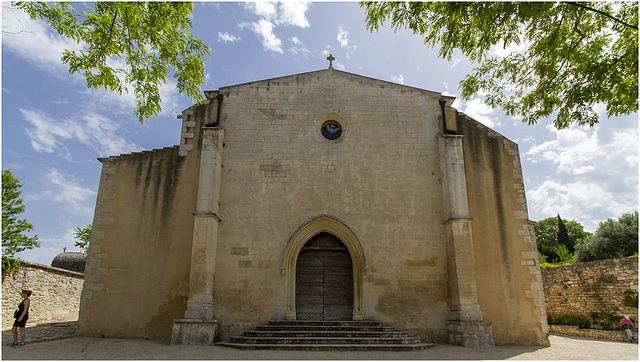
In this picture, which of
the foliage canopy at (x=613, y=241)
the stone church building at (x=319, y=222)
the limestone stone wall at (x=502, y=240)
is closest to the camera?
the stone church building at (x=319, y=222)

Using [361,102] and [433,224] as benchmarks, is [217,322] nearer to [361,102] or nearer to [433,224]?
[433,224]

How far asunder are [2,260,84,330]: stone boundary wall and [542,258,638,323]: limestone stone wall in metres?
20.2

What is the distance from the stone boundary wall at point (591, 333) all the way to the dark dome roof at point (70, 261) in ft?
90.8

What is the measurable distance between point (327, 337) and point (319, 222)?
3.09m

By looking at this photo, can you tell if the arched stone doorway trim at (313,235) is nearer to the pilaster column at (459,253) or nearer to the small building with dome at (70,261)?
the pilaster column at (459,253)

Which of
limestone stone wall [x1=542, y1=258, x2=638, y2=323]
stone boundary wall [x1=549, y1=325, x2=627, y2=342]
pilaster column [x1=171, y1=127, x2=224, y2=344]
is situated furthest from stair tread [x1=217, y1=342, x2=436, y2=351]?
limestone stone wall [x1=542, y1=258, x2=638, y2=323]

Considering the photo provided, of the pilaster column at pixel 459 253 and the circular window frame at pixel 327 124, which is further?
the circular window frame at pixel 327 124

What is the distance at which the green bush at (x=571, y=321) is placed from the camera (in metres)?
14.0

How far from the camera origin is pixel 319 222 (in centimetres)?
1065

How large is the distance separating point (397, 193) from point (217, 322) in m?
5.89

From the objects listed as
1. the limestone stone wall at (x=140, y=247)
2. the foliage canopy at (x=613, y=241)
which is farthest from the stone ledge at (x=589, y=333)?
the limestone stone wall at (x=140, y=247)

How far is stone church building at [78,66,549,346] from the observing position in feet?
32.6

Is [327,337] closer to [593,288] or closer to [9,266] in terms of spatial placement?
[593,288]

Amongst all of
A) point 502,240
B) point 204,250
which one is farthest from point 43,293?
A: point 502,240
